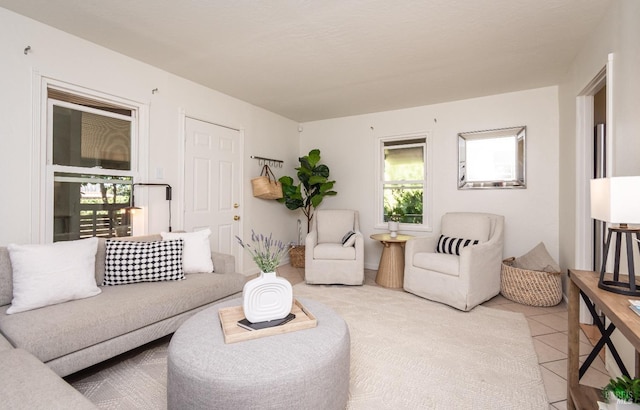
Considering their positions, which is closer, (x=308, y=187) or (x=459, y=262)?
(x=459, y=262)

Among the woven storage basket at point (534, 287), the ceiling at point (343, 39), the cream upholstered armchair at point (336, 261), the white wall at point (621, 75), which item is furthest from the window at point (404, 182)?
the white wall at point (621, 75)

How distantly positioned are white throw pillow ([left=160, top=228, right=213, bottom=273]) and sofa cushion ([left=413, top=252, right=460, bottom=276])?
2.16 meters

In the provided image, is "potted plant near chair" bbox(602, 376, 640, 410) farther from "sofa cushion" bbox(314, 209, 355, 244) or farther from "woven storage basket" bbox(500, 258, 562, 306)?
"sofa cushion" bbox(314, 209, 355, 244)

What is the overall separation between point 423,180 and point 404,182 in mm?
283

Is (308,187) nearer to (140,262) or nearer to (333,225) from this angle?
(333,225)

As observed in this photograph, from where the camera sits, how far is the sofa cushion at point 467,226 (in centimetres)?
348

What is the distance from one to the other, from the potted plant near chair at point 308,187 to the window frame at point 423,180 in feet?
2.37

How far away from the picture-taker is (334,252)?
3.79m

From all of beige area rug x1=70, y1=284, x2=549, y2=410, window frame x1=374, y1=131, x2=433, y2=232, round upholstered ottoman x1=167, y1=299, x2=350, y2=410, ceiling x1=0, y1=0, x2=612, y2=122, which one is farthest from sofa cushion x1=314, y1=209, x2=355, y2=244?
round upholstered ottoman x1=167, y1=299, x2=350, y2=410

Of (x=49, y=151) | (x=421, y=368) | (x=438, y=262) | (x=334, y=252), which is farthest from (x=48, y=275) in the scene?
(x=438, y=262)

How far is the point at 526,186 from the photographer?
383 centimetres

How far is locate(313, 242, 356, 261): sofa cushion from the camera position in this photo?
12.4ft

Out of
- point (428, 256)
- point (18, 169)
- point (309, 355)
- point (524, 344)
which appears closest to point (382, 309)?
point (428, 256)

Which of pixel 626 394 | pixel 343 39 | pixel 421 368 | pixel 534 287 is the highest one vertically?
pixel 343 39
